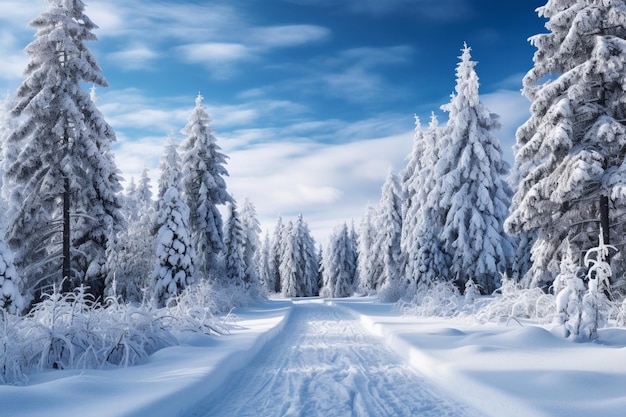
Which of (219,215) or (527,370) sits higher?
(219,215)

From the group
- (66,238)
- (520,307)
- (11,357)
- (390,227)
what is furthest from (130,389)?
(390,227)

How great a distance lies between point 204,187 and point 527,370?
86.0 feet

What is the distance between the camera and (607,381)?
18.6ft

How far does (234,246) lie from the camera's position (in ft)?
137

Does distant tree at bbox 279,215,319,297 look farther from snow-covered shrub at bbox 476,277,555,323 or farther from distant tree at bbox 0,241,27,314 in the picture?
distant tree at bbox 0,241,27,314

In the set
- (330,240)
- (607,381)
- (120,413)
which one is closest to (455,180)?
(607,381)

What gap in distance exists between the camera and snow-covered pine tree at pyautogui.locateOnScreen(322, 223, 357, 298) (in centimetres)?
6662

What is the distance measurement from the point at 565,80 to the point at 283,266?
5698 centimetres

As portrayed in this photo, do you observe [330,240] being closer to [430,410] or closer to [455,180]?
[455,180]

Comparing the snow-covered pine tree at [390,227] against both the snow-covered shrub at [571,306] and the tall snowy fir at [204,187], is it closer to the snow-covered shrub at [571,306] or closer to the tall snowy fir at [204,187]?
the tall snowy fir at [204,187]

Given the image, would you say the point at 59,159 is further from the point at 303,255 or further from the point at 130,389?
the point at 303,255

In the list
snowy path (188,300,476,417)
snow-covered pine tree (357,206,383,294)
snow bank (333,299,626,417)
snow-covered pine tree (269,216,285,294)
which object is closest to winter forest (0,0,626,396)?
snow bank (333,299,626,417)

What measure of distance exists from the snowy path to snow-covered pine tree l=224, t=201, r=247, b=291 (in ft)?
95.4

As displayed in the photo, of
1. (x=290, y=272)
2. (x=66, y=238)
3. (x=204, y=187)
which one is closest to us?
(x=66, y=238)
